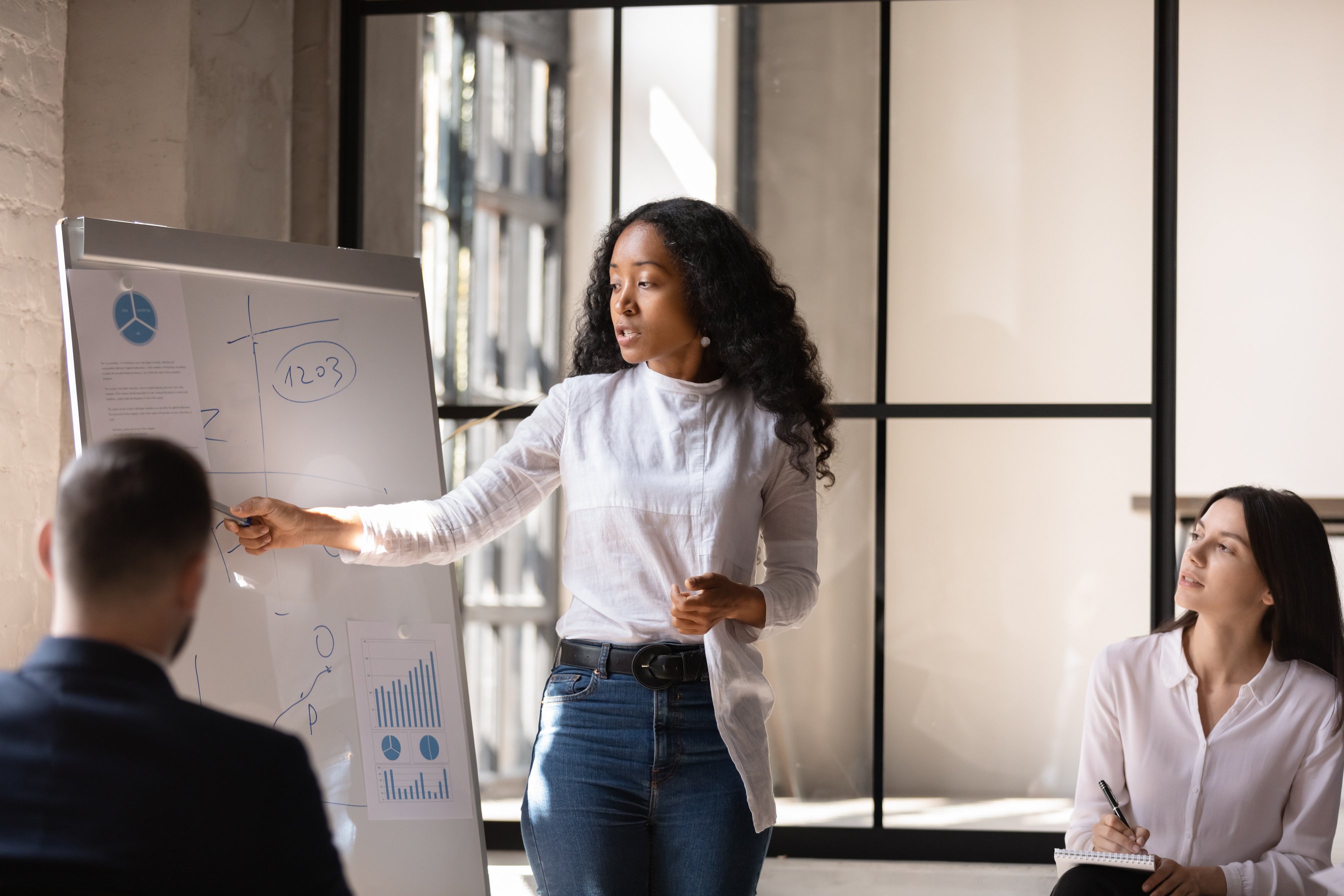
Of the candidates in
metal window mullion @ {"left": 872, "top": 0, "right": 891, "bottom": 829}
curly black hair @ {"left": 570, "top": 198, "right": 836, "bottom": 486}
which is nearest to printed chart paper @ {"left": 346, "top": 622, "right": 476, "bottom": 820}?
curly black hair @ {"left": 570, "top": 198, "right": 836, "bottom": 486}

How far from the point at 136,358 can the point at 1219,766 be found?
1.87 metres

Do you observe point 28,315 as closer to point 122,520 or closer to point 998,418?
point 122,520

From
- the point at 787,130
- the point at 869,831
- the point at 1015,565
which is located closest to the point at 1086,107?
the point at 787,130

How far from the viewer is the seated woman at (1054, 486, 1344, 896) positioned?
185 centimetres

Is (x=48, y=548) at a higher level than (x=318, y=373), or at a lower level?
lower

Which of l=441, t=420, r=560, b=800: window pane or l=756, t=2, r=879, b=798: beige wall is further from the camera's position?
l=441, t=420, r=560, b=800: window pane

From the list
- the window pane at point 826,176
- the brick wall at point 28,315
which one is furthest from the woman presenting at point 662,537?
the window pane at point 826,176

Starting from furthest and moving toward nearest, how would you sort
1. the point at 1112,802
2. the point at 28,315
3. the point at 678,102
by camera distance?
the point at 678,102 → the point at 28,315 → the point at 1112,802

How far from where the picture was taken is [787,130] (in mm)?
2922

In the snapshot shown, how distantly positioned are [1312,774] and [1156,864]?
318 mm

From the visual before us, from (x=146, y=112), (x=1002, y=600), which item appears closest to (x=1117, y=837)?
(x=1002, y=600)

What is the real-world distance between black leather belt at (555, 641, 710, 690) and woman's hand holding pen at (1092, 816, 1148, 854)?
0.73m

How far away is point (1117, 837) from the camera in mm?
1815

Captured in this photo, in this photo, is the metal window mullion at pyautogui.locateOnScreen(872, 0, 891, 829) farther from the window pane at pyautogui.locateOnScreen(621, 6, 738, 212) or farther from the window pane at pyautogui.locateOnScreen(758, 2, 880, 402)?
the window pane at pyautogui.locateOnScreen(621, 6, 738, 212)
